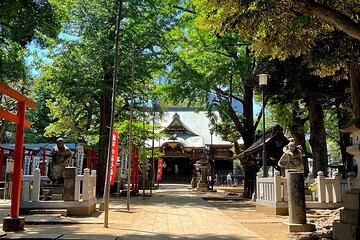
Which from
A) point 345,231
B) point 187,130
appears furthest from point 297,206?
point 187,130

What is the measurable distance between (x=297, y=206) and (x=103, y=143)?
47.0ft

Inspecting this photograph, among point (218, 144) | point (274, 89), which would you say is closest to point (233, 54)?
point (274, 89)

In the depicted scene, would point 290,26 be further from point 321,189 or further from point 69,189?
point 69,189

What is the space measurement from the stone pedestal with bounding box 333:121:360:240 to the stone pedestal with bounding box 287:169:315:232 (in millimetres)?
1312

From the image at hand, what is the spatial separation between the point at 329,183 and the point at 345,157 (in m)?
15.6

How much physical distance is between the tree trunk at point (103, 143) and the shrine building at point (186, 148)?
60.4 feet

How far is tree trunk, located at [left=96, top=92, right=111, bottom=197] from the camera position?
20766 millimetres

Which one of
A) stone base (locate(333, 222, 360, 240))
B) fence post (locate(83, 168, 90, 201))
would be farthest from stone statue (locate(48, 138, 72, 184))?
stone base (locate(333, 222, 360, 240))

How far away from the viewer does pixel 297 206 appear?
28.1ft

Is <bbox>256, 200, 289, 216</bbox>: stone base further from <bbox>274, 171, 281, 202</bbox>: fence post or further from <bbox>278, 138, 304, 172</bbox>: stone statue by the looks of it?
<bbox>278, 138, 304, 172</bbox>: stone statue

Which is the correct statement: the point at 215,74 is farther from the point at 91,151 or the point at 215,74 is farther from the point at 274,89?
the point at 91,151

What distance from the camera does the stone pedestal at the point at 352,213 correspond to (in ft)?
21.4

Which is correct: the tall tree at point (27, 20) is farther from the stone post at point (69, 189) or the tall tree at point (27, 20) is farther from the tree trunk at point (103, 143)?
the tree trunk at point (103, 143)

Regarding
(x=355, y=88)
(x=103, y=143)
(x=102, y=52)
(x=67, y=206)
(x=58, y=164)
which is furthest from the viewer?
(x=103, y=143)
